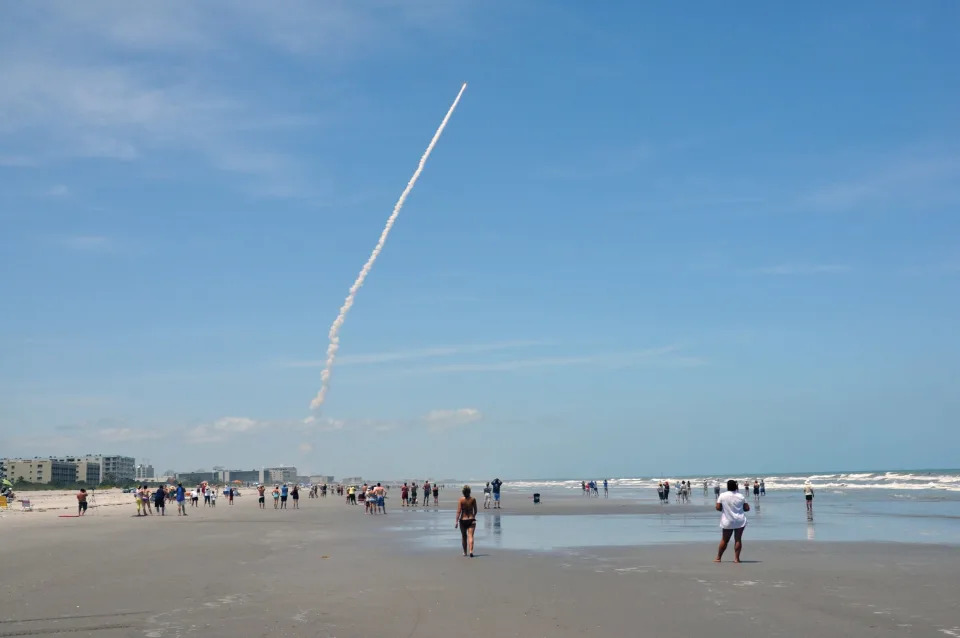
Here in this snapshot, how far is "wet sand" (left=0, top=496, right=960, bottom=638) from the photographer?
11.1 m

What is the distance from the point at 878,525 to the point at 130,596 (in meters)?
28.8

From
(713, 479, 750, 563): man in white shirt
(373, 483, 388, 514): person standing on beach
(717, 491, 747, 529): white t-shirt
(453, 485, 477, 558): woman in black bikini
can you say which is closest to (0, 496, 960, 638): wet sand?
(713, 479, 750, 563): man in white shirt

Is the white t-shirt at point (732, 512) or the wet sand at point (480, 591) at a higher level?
the white t-shirt at point (732, 512)

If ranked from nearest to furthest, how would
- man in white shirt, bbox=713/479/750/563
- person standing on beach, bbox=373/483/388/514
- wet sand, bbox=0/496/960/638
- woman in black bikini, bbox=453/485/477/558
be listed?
1. wet sand, bbox=0/496/960/638
2. man in white shirt, bbox=713/479/750/563
3. woman in black bikini, bbox=453/485/477/558
4. person standing on beach, bbox=373/483/388/514

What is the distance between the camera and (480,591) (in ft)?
47.0

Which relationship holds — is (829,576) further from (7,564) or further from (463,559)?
(7,564)

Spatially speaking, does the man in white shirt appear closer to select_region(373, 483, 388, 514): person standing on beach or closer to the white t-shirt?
the white t-shirt

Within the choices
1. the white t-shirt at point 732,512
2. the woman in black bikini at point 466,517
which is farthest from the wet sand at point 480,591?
the white t-shirt at point 732,512

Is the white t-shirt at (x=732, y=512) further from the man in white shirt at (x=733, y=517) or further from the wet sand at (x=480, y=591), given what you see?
the wet sand at (x=480, y=591)

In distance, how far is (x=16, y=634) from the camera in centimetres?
1049

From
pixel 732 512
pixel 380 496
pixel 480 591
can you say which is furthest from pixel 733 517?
pixel 380 496

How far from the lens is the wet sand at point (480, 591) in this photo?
11065 mm

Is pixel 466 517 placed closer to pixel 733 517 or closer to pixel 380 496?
pixel 733 517

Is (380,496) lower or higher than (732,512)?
lower
